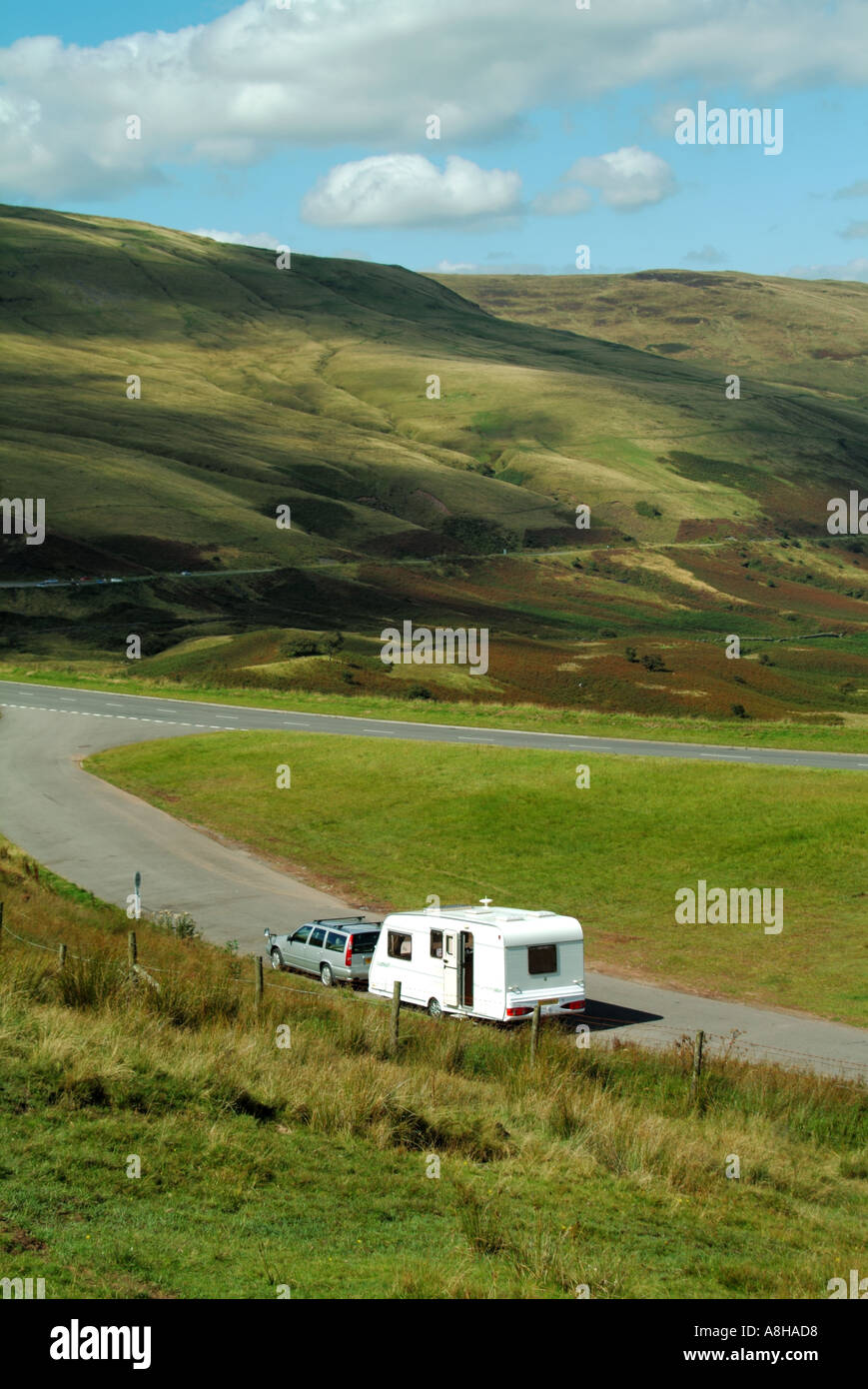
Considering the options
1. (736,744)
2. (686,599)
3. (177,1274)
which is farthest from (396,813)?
(686,599)

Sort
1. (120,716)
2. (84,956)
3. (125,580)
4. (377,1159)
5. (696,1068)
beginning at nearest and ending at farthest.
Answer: (377,1159) → (696,1068) → (84,956) → (120,716) → (125,580)

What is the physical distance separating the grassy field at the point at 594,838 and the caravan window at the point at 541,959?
499cm

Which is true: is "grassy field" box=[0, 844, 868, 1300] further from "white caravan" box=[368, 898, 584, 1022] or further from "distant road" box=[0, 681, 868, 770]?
"distant road" box=[0, 681, 868, 770]

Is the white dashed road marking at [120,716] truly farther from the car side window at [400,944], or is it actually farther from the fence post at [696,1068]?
the fence post at [696,1068]

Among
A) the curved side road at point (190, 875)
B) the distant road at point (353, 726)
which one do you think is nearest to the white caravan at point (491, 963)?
the curved side road at point (190, 875)

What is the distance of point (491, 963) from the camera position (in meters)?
22.4

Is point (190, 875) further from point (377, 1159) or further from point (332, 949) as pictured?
point (377, 1159)

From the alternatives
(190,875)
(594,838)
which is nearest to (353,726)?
(594,838)

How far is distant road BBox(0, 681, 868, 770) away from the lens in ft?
162

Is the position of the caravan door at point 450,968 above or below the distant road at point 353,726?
below

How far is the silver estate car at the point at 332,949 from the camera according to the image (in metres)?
26.0

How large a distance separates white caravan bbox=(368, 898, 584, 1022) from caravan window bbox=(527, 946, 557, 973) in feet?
0.06

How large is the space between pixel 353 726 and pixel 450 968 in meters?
35.5

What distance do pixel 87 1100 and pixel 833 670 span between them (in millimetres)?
96811
